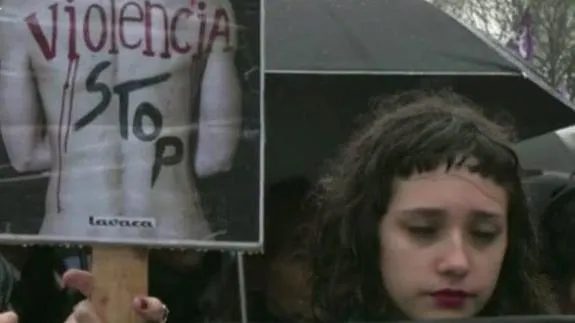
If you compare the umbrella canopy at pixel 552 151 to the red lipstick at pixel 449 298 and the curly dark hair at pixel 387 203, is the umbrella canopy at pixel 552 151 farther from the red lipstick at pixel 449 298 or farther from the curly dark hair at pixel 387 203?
the red lipstick at pixel 449 298

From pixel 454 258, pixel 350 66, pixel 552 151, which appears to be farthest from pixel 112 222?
pixel 552 151

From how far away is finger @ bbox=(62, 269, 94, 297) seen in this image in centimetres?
198

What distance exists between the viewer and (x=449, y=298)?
1961 millimetres

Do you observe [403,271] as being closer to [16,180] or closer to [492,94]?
[16,180]

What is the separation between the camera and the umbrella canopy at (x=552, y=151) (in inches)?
183

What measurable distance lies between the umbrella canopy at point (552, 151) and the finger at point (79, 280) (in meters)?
2.65

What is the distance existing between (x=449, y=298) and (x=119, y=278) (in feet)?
1.60

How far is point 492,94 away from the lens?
154 inches

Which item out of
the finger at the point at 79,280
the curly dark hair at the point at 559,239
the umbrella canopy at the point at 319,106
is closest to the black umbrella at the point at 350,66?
the umbrella canopy at the point at 319,106

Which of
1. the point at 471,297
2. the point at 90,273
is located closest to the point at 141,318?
the point at 90,273

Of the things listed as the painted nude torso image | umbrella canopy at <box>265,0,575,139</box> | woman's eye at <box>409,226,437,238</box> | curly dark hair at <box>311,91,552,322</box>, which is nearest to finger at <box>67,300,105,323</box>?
the painted nude torso image

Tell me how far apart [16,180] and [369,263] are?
21.6 inches

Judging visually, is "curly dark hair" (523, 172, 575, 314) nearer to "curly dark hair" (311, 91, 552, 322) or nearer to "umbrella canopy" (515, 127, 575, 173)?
"curly dark hair" (311, 91, 552, 322)

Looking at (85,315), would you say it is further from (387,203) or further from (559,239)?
(559,239)
